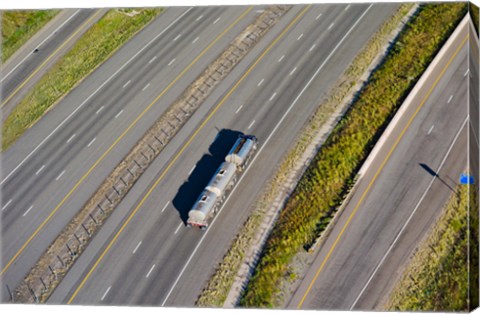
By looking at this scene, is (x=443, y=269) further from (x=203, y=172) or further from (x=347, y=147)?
(x=203, y=172)

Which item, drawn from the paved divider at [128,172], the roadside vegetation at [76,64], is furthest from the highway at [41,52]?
the paved divider at [128,172]

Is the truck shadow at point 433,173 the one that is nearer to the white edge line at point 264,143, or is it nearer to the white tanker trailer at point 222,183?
the white edge line at point 264,143

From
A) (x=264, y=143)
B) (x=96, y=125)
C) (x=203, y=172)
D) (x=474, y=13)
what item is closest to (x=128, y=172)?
(x=203, y=172)

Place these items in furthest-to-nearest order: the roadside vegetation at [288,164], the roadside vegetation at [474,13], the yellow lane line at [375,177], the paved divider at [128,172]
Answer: the roadside vegetation at [474,13] → the paved divider at [128,172] → the roadside vegetation at [288,164] → the yellow lane line at [375,177]

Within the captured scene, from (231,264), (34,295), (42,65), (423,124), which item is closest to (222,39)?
(42,65)

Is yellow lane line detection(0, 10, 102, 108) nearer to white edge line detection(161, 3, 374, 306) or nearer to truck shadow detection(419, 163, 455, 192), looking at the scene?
white edge line detection(161, 3, 374, 306)
